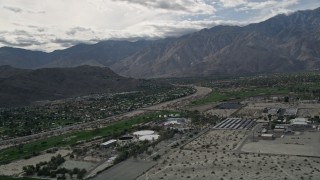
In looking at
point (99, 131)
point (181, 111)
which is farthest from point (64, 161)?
point (181, 111)

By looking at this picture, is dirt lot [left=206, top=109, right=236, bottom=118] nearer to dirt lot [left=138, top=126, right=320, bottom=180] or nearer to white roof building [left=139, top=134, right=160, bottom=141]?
white roof building [left=139, top=134, right=160, bottom=141]

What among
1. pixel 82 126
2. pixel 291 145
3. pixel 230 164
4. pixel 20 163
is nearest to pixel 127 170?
pixel 230 164

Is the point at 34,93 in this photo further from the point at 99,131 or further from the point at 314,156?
the point at 314,156

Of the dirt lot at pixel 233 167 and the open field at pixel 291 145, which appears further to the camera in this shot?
the open field at pixel 291 145

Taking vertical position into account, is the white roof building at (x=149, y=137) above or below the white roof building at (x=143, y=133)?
above

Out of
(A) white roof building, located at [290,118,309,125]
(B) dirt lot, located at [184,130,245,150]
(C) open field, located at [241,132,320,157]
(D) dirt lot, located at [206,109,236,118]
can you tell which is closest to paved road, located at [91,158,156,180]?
(B) dirt lot, located at [184,130,245,150]

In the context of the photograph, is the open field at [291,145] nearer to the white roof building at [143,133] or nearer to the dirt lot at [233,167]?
the dirt lot at [233,167]

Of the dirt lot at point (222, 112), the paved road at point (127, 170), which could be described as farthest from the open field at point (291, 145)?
the dirt lot at point (222, 112)

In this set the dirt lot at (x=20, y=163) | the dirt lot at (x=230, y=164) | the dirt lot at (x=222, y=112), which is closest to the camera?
the dirt lot at (x=230, y=164)
